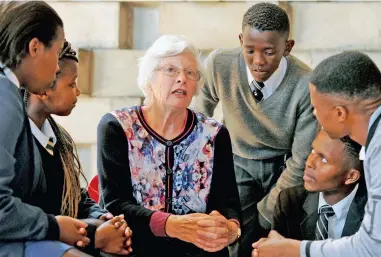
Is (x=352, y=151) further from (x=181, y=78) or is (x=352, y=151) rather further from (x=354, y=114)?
(x=181, y=78)

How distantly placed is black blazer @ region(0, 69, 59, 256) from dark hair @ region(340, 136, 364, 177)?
108 centimetres

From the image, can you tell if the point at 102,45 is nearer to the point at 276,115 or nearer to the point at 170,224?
the point at 276,115

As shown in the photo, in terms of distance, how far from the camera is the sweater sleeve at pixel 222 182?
2998 mm

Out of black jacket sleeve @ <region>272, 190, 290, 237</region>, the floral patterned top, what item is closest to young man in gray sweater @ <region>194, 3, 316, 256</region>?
black jacket sleeve @ <region>272, 190, 290, 237</region>

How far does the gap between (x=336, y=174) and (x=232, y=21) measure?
1493mm

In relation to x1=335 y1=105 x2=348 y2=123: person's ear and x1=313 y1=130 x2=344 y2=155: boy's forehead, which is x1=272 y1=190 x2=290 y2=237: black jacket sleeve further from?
x1=335 y1=105 x2=348 y2=123: person's ear

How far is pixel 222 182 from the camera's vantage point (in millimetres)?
3002

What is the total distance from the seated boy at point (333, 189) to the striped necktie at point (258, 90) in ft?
1.65

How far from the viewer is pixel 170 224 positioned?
2.83 meters

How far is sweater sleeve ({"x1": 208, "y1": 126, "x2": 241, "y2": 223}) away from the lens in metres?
3.00

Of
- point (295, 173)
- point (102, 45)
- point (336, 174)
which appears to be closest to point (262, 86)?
point (295, 173)

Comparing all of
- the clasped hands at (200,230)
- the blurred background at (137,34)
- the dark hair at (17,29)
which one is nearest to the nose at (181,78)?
the clasped hands at (200,230)

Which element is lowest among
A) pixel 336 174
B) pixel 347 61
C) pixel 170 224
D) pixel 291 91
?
pixel 170 224

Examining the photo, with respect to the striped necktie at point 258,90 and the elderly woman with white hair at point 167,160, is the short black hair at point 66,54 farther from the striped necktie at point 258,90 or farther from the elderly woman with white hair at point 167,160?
the striped necktie at point 258,90
